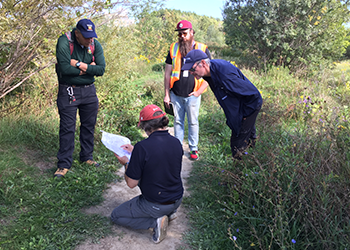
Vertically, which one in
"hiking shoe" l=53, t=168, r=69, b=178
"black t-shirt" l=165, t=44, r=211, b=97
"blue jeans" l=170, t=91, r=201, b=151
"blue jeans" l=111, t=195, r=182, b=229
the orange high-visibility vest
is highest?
the orange high-visibility vest

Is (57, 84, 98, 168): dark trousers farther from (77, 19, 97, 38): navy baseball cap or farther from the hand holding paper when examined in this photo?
the hand holding paper

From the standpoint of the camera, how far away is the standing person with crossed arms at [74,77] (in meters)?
3.50

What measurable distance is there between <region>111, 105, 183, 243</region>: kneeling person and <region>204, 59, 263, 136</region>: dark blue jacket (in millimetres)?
780

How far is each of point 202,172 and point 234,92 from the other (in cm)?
156

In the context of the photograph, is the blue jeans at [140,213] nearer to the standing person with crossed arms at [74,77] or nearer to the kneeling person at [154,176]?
the kneeling person at [154,176]

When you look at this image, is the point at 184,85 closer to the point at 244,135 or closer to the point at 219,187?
the point at 244,135

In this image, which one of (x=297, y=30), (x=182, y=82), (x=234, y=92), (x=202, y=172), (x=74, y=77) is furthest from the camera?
(x=297, y=30)

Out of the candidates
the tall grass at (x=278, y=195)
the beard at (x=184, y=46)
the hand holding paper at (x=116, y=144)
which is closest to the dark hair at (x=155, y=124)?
the hand holding paper at (x=116, y=144)

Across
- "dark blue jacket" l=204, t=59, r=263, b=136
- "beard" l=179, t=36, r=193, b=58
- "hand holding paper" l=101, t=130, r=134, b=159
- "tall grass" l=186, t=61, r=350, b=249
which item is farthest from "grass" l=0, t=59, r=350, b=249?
"beard" l=179, t=36, r=193, b=58

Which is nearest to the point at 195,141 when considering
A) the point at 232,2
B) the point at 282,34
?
the point at 282,34

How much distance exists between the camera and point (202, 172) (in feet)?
13.5

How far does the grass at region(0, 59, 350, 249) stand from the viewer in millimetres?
2459

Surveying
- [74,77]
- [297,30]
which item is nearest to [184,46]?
[74,77]

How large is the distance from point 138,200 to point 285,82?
6419mm
